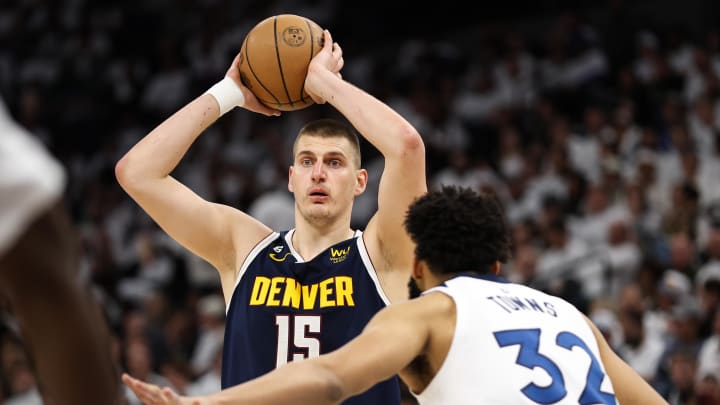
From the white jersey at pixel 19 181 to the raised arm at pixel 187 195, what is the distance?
3021 mm

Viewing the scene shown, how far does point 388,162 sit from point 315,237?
636 mm

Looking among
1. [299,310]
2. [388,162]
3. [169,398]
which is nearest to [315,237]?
[299,310]

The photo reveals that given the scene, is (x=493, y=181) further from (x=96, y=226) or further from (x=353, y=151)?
(x=353, y=151)

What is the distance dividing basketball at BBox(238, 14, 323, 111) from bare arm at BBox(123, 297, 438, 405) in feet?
6.81

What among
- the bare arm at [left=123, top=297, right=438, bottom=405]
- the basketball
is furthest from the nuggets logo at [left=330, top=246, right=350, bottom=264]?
the bare arm at [left=123, top=297, right=438, bottom=405]

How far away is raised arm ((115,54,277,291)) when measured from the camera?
4898 millimetres

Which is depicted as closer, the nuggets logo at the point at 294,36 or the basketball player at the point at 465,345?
the basketball player at the point at 465,345

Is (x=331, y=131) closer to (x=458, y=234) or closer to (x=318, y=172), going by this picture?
(x=318, y=172)

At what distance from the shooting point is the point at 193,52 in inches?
689

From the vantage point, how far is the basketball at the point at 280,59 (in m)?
5.01

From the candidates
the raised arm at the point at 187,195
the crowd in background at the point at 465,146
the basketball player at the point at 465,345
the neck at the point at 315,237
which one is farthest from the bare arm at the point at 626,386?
the crowd in background at the point at 465,146

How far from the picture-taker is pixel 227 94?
5.14 m

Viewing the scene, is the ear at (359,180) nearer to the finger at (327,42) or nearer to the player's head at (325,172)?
the player's head at (325,172)

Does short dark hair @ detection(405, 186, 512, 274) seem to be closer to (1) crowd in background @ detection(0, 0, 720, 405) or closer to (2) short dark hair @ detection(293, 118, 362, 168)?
(2) short dark hair @ detection(293, 118, 362, 168)
